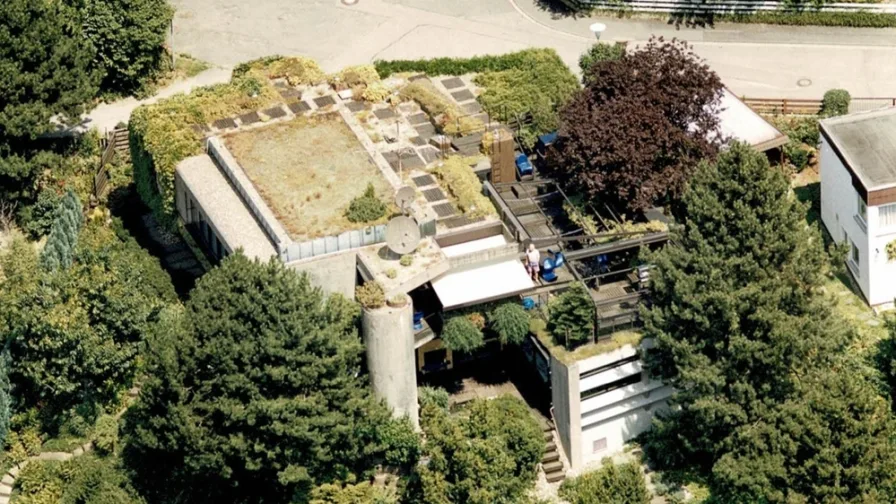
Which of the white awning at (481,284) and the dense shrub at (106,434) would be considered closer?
the white awning at (481,284)

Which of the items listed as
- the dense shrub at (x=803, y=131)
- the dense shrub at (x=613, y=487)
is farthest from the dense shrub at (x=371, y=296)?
the dense shrub at (x=803, y=131)

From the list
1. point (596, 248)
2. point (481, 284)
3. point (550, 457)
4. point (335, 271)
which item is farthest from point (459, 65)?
point (550, 457)

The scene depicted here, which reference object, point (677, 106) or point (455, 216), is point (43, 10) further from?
point (677, 106)

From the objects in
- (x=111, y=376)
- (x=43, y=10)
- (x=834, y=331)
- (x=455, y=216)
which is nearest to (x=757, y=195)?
(x=834, y=331)

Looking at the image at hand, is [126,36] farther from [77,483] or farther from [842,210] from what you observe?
[842,210]

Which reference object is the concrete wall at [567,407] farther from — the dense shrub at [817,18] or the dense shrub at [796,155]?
the dense shrub at [817,18]

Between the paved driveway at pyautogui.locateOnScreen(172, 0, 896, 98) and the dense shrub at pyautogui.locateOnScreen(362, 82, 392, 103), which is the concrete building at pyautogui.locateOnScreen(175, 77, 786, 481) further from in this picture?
the paved driveway at pyautogui.locateOnScreen(172, 0, 896, 98)
